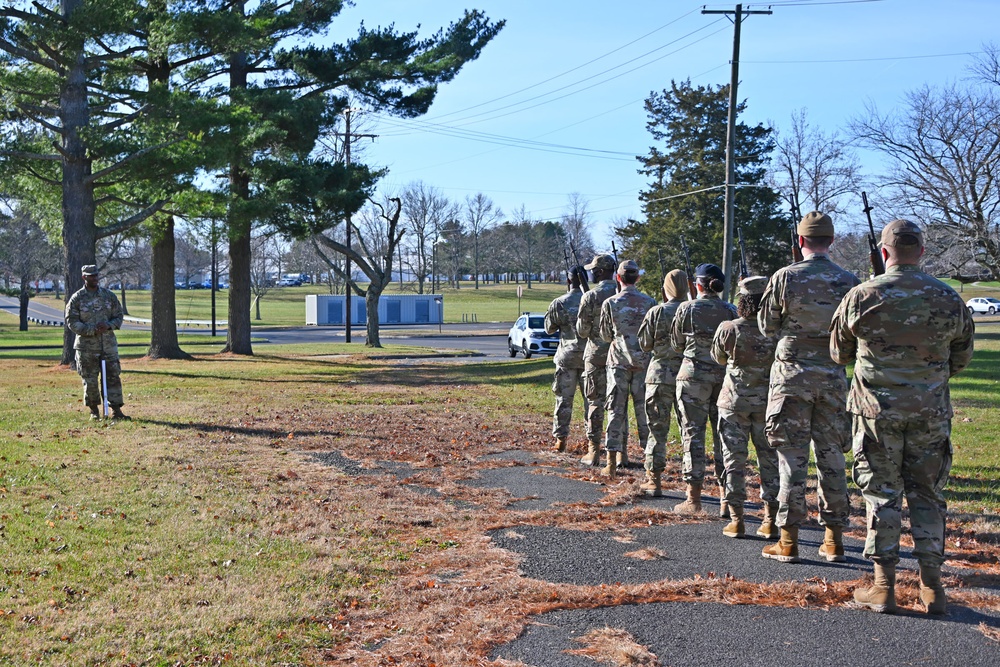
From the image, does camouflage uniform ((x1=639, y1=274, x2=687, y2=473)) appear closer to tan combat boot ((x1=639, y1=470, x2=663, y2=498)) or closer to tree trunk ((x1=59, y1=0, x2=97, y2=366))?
tan combat boot ((x1=639, y1=470, x2=663, y2=498))

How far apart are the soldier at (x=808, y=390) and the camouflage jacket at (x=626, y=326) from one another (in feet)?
9.81

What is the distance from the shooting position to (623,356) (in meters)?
9.77

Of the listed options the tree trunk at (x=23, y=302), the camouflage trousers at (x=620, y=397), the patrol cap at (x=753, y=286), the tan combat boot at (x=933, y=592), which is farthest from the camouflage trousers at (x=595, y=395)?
the tree trunk at (x=23, y=302)

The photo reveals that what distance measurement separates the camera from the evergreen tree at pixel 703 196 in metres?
46.9

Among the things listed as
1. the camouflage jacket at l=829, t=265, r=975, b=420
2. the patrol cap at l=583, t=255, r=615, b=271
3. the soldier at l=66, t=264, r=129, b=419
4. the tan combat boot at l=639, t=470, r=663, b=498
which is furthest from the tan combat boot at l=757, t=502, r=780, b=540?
the soldier at l=66, t=264, r=129, b=419

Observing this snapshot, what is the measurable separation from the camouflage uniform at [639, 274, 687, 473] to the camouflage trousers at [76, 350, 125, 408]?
8175 millimetres

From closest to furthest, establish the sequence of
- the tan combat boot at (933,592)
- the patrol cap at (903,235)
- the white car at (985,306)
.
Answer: the tan combat boot at (933,592), the patrol cap at (903,235), the white car at (985,306)

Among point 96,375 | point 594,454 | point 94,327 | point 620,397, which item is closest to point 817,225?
point 620,397

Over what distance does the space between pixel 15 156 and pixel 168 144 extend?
3.67m

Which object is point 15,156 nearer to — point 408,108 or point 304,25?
point 304,25

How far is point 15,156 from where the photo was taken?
22156 millimetres

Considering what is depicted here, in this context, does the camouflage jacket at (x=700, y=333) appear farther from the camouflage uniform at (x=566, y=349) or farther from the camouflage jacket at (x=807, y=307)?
the camouflage uniform at (x=566, y=349)

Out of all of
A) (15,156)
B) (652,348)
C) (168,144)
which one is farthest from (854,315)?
(15,156)

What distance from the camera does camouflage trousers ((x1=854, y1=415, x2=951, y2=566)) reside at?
5.45 metres
